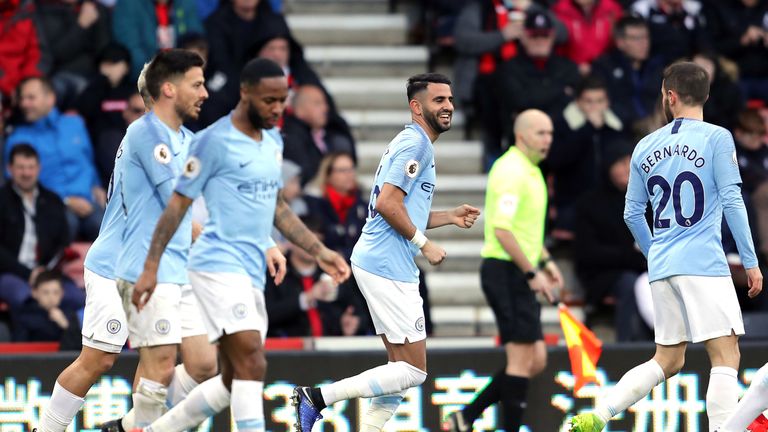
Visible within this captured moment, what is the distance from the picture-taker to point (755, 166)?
15.0 metres

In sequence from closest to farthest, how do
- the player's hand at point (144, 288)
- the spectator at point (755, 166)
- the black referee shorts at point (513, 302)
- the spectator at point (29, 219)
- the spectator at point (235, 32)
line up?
the player's hand at point (144, 288), the black referee shorts at point (513, 302), the spectator at point (29, 219), the spectator at point (755, 166), the spectator at point (235, 32)

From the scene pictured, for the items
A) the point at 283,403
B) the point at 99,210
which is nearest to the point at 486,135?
the point at 99,210

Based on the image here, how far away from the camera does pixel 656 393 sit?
38.7 feet

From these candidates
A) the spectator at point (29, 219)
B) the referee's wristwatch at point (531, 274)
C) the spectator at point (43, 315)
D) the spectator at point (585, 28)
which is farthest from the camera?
the spectator at point (585, 28)

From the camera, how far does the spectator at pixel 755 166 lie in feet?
47.5

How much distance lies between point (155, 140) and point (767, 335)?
6106 mm

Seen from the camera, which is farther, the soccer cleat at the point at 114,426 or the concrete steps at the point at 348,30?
the concrete steps at the point at 348,30

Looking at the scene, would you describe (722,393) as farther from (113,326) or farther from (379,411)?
(113,326)

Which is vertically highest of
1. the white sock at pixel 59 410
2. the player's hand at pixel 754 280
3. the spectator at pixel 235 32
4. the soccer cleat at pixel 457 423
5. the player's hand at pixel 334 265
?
the spectator at pixel 235 32

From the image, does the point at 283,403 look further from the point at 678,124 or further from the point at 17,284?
the point at 678,124

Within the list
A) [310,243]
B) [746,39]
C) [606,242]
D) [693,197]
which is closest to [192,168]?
[310,243]

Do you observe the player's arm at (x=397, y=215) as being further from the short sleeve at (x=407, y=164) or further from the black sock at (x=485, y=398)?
the black sock at (x=485, y=398)

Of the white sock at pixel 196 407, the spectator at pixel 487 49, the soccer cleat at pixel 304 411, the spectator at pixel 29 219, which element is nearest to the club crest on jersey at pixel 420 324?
the soccer cleat at pixel 304 411

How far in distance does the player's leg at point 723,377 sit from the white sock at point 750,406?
0.29 feet
